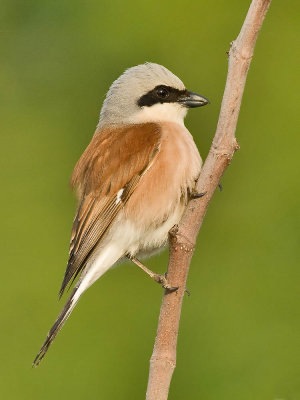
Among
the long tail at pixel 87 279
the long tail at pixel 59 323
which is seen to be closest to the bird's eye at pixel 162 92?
the long tail at pixel 87 279

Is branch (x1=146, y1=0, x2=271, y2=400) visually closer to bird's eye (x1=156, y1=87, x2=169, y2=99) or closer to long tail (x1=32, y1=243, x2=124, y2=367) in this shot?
long tail (x1=32, y1=243, x2=124, y2=367)

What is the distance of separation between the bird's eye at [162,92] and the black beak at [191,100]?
63 millimetres

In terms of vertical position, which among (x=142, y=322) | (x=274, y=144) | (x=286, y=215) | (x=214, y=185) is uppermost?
(x=214, y=185)

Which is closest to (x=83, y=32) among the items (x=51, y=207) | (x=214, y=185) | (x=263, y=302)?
(x=51, y=207)

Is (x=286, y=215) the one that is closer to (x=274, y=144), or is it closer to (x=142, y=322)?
(x=274, y=144)

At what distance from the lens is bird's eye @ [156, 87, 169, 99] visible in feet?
12.1

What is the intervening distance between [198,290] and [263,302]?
0.33 m

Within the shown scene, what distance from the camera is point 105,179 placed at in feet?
11.2

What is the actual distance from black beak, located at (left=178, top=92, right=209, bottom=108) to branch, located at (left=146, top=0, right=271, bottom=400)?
3.47ft

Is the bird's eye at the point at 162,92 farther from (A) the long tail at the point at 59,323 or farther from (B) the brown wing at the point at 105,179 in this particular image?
(A) the long tail at the point at 59,323

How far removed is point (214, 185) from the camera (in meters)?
2.58

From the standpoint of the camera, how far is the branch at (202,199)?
2408mm

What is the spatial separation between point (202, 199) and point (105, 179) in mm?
849

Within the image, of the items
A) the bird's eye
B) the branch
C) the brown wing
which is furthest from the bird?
the branch
